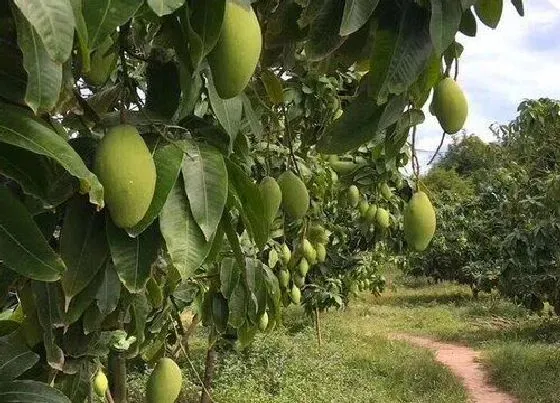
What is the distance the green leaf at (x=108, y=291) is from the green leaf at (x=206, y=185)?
0.19m

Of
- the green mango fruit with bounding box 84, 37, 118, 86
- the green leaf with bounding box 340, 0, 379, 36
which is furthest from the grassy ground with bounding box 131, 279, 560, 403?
the green leaf with bounding box 340, 0, 379, 36

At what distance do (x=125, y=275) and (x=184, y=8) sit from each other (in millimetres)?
293

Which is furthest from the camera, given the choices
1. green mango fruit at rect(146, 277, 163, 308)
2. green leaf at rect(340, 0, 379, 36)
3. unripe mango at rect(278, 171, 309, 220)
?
green mango fruit at rect(146, 277, 163, 308)

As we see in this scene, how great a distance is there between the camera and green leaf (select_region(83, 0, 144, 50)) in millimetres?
622

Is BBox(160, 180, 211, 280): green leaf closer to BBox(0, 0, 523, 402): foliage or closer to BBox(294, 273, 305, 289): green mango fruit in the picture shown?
BBox(0, 0, 523, 402): foliage

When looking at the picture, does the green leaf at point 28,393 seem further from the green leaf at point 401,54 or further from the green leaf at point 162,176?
the green leaf at point 401,54

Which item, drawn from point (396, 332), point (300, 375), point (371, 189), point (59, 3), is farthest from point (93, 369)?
point (396, 332)

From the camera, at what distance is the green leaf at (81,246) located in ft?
2.79

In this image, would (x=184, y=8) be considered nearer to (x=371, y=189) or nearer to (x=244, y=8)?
(x=244, y=8)

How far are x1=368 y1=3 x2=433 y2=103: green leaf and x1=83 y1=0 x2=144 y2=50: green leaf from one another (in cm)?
39

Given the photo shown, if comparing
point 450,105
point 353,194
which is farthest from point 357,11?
point 353,194

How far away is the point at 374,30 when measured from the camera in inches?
40.1

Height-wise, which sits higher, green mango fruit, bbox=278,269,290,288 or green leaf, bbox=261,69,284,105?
green leaf, bbox=261,69,284,105

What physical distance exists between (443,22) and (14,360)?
69 centimetres
